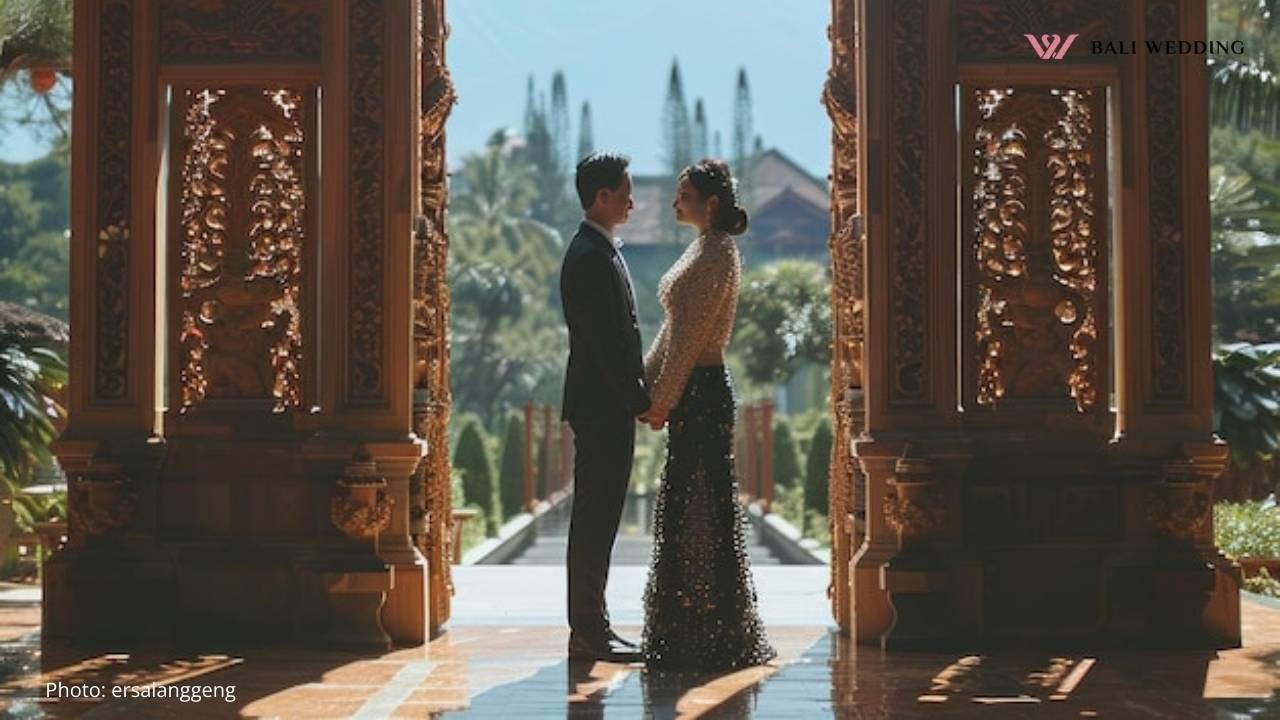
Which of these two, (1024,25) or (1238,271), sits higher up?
(1238,271)

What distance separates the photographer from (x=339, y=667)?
6.53 metres

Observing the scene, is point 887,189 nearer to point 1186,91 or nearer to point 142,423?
point 1186,91

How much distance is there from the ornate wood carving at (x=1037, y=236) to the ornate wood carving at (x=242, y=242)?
8.87ft

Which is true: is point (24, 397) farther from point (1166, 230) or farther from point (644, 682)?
point (1166, 230)

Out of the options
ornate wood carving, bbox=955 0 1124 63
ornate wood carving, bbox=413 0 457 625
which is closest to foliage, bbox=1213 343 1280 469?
ornate wood carving, bbox=955 0 1124 63

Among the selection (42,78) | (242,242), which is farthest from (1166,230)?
(42,78)

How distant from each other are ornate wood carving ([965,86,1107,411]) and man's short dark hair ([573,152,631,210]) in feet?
5.03

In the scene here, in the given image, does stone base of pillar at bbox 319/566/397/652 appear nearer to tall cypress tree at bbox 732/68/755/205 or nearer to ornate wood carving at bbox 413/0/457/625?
ornate wood carving at bbox 413/0/457/625

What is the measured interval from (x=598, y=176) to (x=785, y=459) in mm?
21666

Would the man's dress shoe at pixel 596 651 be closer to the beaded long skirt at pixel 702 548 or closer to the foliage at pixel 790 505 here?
the beaded long skirt at pixel 702 548

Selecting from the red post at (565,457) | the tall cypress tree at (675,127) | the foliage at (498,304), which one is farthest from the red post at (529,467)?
the tall cypress tree at (675,127)

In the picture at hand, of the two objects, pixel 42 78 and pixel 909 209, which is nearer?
pixel 909 209

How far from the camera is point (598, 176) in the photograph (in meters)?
6.68

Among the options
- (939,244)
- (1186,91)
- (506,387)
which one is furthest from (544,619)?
(506,387)
